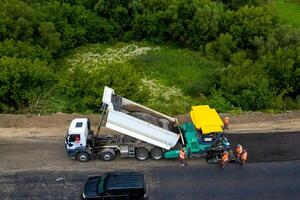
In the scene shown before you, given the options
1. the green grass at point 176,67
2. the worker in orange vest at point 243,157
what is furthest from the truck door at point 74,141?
the green grass at point 176,67

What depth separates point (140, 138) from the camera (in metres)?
24.4

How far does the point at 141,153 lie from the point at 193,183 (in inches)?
140

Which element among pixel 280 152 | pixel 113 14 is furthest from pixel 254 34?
pixel 280 152

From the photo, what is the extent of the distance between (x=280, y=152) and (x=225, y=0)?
26.3 m

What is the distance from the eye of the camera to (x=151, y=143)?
80.7ft

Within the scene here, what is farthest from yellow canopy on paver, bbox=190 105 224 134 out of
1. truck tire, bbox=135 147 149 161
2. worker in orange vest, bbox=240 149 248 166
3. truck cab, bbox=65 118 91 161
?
truck cab, bbox=65 118 91 161

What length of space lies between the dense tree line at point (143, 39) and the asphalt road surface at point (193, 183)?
26.2 ft

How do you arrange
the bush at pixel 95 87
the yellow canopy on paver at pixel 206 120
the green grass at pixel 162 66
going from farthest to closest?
the green grass at pixel 162 66 → the bush at pixel 95 87 → the yellow canopy on paver at pixel 206 120

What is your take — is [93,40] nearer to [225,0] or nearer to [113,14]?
[113,14]

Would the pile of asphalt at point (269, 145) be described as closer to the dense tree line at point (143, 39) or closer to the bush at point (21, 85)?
the dense tree line at point (143, 39)

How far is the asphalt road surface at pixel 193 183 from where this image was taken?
22.4 meters

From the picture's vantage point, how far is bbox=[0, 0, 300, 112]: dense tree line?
104ft

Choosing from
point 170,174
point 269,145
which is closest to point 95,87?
point 170,174

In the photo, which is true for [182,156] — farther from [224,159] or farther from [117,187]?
[117,187]
